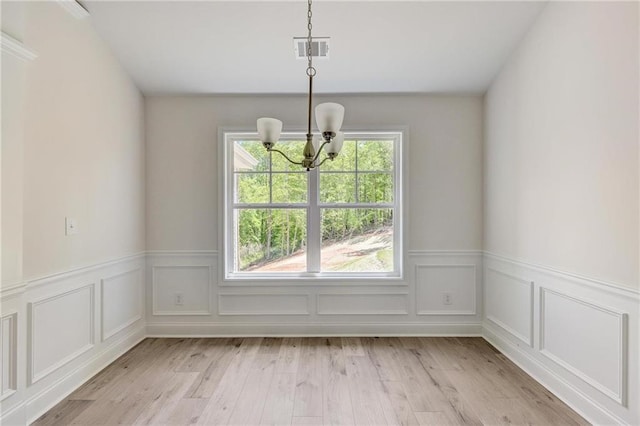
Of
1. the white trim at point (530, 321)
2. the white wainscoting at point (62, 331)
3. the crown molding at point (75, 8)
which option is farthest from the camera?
the white trim at point (530, 321)

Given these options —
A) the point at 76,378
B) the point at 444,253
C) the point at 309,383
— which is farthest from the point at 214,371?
the point at 444,253

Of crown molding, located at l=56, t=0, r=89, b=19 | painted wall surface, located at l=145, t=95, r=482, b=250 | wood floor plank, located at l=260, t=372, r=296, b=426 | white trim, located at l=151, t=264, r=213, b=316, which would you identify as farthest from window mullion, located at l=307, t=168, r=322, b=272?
crown molding, located at l=56, t=0, r=89, b=19

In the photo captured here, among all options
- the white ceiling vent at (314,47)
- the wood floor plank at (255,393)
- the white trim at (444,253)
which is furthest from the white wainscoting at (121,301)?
the white trim at (444,253)

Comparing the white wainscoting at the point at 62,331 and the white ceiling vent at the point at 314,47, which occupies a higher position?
the white ceiling vent at the point at 314,47

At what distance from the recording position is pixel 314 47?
2.91 m

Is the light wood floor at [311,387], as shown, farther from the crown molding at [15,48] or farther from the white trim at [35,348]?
the crown molding at [15,48]

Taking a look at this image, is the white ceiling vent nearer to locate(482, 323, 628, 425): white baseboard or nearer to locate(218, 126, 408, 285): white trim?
locate(218, 126, 408, 285): white trim

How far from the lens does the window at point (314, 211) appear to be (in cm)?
364

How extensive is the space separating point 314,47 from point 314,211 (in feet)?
5.09

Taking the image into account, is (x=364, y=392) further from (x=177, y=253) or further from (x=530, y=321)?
(x=177, y=253)

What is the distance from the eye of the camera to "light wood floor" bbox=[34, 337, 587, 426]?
2.15 meters

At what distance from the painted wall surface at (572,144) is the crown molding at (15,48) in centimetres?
340

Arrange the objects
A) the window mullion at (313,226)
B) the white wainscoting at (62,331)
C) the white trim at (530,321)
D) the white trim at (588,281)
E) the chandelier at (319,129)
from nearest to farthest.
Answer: the chandelier at (319,129) < the white trim at (588,281) < the white wainscoting at (62,331) < the white trim at (530,321) < the window mullion at (313,226)

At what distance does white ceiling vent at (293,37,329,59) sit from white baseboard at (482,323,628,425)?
9.74ft
